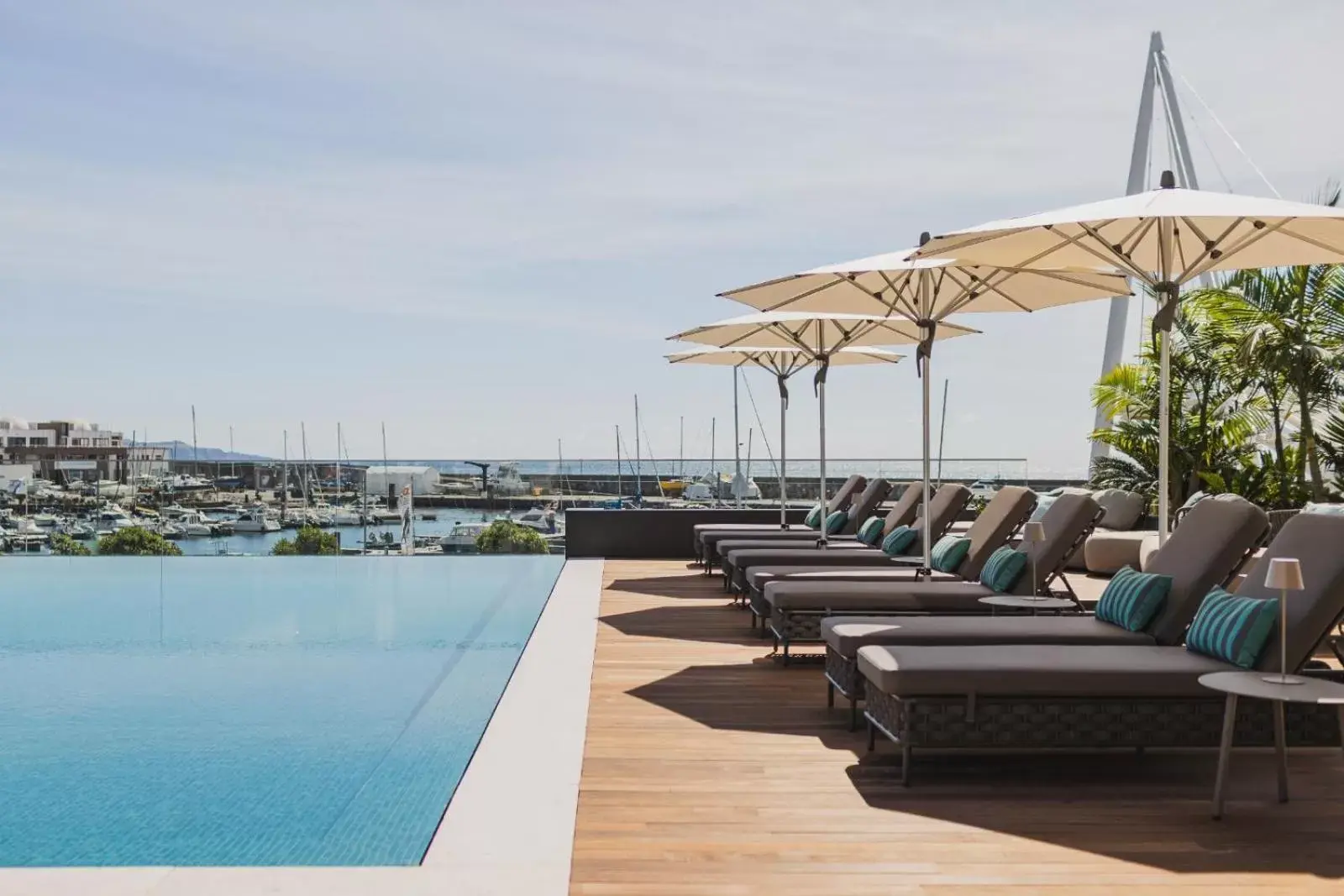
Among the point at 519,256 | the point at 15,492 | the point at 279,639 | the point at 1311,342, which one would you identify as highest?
the point at 519,256

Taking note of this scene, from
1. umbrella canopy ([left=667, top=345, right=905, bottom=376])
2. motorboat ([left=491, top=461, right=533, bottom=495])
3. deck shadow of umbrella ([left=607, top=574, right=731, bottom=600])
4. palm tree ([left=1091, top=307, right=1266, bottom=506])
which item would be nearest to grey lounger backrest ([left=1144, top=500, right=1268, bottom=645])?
deck shadow of umbrella ([left=607, top=574, right=731, bottom=600])

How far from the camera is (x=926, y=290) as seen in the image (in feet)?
27.9

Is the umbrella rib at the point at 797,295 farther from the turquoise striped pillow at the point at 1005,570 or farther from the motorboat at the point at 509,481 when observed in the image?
the motorboat at the point at 509,481

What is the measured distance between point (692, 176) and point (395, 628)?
12209 millimetres

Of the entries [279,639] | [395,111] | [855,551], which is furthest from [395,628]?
[395,111]

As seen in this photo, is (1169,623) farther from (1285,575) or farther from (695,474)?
(695,474)

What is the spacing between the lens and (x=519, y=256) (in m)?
27.4

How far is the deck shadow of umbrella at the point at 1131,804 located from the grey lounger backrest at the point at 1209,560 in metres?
0.62

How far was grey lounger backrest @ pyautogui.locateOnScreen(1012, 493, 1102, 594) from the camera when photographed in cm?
775

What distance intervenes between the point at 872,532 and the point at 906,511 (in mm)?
498

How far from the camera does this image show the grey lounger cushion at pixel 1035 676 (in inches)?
194

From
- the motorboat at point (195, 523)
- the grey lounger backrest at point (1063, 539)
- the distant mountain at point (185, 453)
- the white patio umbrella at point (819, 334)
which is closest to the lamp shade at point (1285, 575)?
the grey lounger backrest at point (1063, 539)

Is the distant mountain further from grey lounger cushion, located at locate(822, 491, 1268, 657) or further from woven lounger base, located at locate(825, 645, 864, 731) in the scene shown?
grey lounger cushion, located at locate(822, 491, 1268, 657)

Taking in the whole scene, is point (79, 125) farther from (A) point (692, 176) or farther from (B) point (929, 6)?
(B) point (929, 6)
